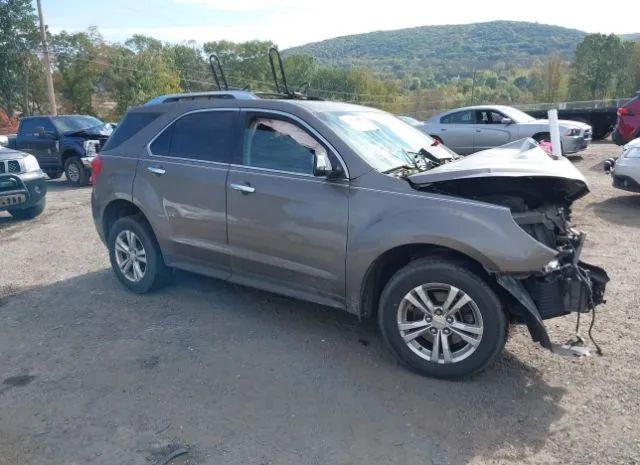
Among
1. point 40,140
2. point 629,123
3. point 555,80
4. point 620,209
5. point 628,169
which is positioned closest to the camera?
point 628,169

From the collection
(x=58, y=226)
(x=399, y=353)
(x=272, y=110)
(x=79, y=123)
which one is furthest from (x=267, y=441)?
(x=79, y=123)

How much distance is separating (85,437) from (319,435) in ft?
4.41

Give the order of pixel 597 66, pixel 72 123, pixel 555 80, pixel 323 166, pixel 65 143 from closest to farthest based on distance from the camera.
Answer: pixel 323 166 → pixel 65 143 → pixel 72 123 → pixel 597 66 → pixel 555 80

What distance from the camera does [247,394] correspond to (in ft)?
11.4

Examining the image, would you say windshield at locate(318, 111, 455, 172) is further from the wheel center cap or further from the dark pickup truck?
→ the dark pickup truck

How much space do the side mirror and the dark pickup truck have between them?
10.8 m

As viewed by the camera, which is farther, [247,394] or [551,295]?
[247,394]

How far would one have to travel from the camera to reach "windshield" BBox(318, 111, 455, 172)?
394cm

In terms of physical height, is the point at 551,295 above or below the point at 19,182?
above

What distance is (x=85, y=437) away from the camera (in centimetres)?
309

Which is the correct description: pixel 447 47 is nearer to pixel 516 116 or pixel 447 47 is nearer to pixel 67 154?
pixel 516 116

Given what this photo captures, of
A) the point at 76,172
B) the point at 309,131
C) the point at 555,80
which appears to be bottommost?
the point at 76,172

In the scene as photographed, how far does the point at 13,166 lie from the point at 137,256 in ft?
14.9

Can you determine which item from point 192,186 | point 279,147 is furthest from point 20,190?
point 279,147
